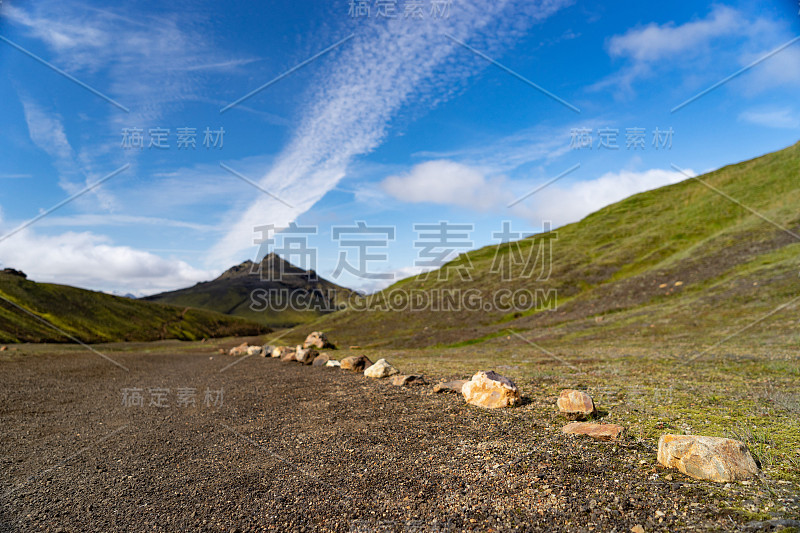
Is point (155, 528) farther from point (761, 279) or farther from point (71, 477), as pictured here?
point (761, 279)

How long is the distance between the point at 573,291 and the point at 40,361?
72632 mm

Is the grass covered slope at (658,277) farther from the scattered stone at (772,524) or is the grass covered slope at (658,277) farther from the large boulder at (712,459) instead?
the scattered stone at (772,524)

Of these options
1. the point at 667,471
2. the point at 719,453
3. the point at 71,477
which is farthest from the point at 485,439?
the point at 71,477

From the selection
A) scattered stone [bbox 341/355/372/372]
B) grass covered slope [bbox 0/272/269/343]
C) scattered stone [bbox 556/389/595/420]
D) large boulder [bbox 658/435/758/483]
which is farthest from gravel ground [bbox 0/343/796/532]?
grass covered slope [bbox 0/272/269/343]

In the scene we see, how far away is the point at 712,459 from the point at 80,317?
93.2 meters

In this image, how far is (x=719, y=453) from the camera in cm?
650

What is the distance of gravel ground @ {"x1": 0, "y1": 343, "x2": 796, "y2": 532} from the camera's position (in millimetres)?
6066

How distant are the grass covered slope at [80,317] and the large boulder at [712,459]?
66482 mm

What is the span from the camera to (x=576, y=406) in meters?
10.6

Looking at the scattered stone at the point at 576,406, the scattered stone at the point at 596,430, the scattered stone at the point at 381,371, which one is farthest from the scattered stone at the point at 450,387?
the scattered stone at the point at 596,430

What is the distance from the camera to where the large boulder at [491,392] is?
39.7ft

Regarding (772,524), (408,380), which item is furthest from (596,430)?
(408,380)

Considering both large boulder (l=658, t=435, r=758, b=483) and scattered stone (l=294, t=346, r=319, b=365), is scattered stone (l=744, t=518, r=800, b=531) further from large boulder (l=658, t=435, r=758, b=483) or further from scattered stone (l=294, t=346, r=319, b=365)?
scattered stone (l=294, t=346, r=319, b=365)

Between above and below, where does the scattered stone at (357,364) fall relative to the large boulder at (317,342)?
above
